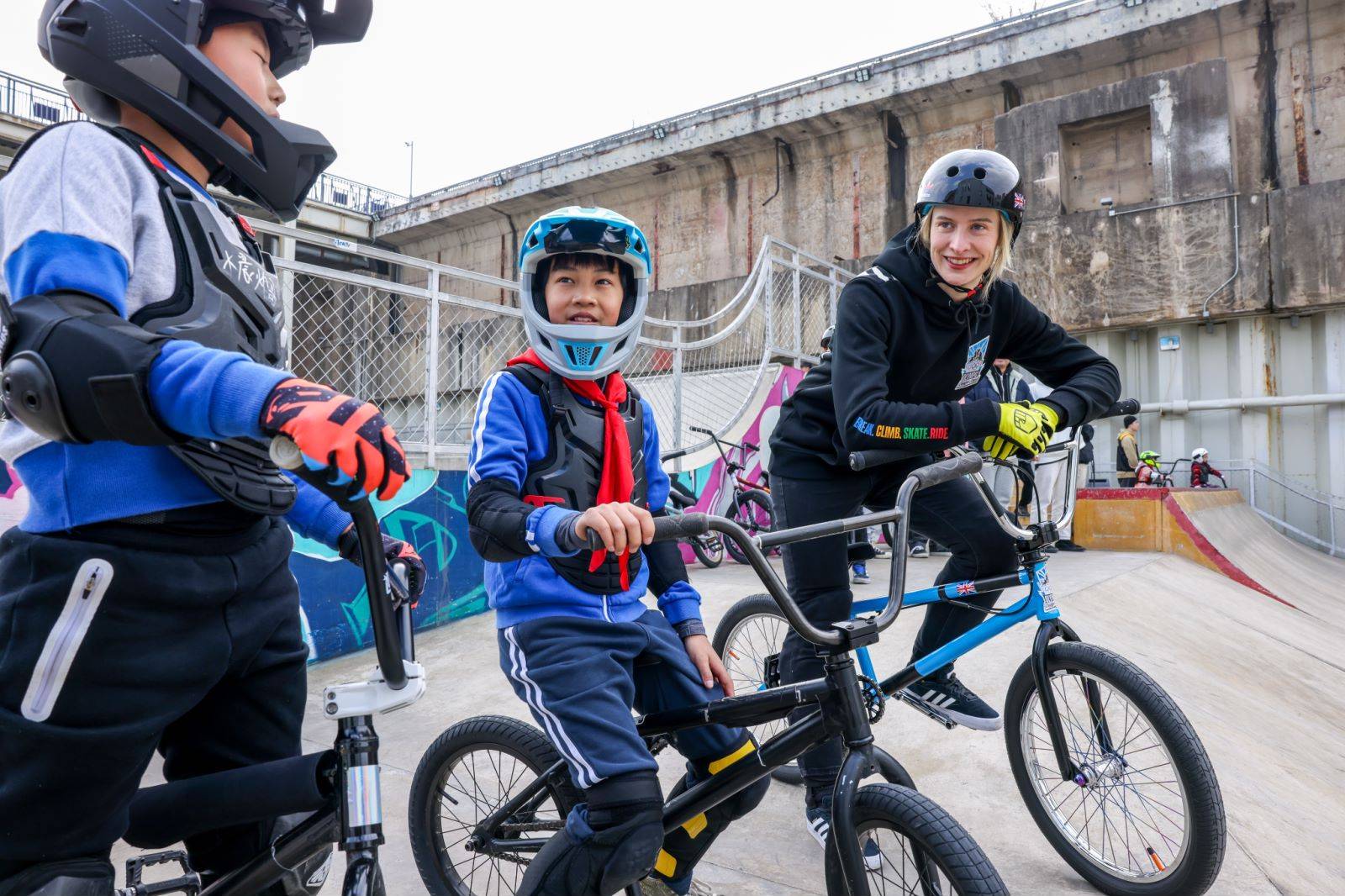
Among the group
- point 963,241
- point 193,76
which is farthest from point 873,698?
point 193,76

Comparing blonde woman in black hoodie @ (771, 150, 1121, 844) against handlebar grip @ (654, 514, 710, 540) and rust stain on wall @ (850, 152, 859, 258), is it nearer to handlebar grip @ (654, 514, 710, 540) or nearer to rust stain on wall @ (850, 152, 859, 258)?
handlebar grip @ (654, 514, 710, 540)

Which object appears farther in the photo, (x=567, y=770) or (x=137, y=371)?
(x=567, y=770)

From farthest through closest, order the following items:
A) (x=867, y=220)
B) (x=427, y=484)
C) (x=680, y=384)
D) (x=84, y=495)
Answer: (x=867, y=220), (x=680, y=384), (x=427, y=484), (x=84, y=495)

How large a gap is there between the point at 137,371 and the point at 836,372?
1.87 metres

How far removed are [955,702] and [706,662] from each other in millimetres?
900

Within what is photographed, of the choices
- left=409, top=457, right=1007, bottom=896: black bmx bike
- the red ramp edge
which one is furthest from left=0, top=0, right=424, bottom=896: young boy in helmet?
the red ramp edge

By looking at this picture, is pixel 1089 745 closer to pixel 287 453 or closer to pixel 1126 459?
pixel 287 453

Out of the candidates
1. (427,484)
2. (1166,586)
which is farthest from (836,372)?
(1166,586)

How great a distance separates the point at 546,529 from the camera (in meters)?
1.52

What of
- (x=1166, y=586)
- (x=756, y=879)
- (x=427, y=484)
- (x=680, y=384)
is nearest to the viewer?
(x=756, y=879)

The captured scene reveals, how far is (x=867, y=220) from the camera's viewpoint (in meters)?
17.9

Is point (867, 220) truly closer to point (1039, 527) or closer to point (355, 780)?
point (1039, 527)

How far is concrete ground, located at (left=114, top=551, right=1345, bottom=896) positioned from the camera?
2.36 m

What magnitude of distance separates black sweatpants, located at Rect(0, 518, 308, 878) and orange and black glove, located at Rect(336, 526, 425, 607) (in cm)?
18
